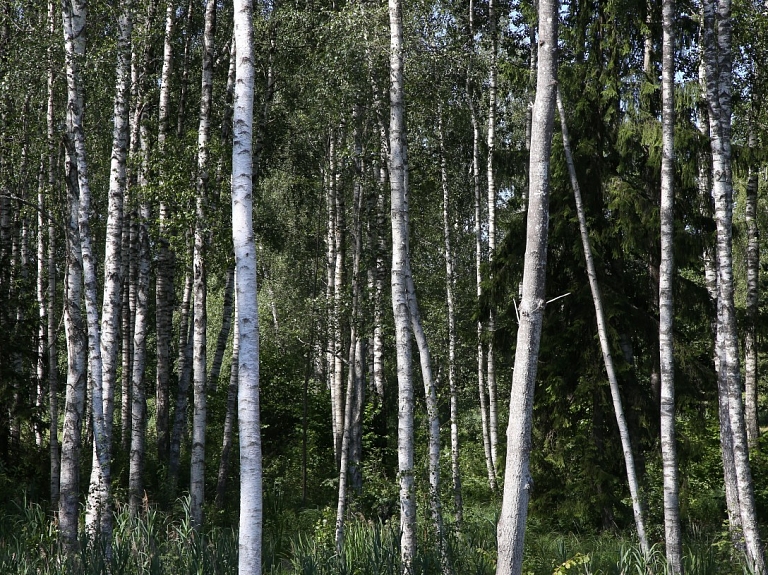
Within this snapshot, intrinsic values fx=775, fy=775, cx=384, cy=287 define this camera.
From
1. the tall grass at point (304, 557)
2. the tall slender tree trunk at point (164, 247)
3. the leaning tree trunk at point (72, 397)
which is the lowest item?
the tall grass at point (304, 557)

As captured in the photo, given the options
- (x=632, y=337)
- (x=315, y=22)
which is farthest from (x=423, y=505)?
(x=315, y=22)

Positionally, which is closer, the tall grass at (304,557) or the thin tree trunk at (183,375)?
the tall grass at (304,557)

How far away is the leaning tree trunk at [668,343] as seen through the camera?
25.6 feet

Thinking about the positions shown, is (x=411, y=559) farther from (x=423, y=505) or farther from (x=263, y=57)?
(x=263, y=57)

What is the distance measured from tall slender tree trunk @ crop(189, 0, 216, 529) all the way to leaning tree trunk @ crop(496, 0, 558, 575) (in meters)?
5.17

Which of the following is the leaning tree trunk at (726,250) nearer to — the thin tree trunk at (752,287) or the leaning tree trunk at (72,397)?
the thin tree trunk at (752,287)

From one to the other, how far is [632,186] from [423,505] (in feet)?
17.2

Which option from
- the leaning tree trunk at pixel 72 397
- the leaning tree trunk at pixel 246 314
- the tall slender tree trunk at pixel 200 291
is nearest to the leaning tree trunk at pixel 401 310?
the leaning tree trunk at pixel 246 314

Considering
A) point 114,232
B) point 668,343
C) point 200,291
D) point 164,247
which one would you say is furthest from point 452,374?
point 114,232

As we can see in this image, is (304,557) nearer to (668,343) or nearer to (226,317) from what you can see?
(668,343)

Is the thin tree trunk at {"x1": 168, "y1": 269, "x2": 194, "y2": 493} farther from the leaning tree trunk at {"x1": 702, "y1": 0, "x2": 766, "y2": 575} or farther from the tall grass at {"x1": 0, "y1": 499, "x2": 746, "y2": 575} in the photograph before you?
the leaning tree trunk at {"x1": 702, "y1": 0, "x2": 766, "y2": 575}

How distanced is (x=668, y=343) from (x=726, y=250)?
3.79ft

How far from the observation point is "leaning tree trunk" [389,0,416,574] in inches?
296

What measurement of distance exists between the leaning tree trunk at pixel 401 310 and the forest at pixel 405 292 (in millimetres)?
31
